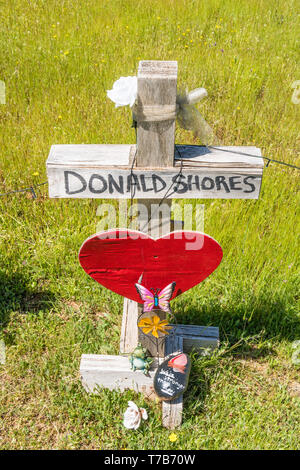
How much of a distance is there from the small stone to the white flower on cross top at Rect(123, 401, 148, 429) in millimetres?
143

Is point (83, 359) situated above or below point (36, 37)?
below

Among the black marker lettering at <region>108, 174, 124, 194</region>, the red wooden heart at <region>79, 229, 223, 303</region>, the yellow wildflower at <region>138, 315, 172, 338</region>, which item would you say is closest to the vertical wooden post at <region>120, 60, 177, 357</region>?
the black marker lettering at <region>108, 174, 124, 194</region>

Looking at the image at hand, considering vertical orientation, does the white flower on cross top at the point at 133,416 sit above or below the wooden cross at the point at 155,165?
below

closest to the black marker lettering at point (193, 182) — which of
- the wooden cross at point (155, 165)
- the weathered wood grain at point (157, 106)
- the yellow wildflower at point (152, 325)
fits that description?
the wooden cross at point (155, 165)

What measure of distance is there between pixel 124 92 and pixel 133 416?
159 cm

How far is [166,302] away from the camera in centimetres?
210

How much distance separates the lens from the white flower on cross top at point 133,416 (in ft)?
7.18

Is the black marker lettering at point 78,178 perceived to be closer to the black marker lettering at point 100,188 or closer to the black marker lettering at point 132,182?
the black marker lettering at point 100,188

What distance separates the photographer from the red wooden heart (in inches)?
75.4

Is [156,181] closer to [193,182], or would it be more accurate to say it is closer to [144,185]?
[144,185]

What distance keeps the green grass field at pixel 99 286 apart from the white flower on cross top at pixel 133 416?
0.21 feet
